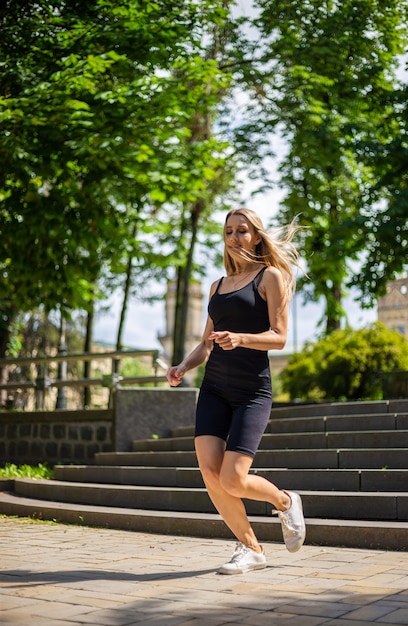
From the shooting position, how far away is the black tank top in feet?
18.1

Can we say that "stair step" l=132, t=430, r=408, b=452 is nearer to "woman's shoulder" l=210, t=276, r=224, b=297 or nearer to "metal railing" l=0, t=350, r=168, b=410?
"metal railing" l=0, t=350, r=168, b=410

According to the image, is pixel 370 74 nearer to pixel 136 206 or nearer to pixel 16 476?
pixel 136 206

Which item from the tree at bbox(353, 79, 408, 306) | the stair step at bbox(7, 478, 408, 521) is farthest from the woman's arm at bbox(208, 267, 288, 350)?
the tree at bbox(353, 79, 408, 306)

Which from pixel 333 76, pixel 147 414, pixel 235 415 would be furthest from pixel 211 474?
pixel 333 76

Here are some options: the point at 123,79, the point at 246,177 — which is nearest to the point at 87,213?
the point at 123,79

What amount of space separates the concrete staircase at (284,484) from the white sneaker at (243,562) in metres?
1.32

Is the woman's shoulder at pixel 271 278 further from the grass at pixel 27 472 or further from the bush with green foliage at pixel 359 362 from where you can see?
the bush with green foliage at pixel 359 362

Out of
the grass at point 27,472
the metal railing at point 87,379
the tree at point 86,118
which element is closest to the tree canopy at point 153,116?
the tree at point 86,118

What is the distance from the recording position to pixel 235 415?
5.49m

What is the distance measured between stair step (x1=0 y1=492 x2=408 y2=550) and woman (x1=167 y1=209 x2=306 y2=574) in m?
1.16

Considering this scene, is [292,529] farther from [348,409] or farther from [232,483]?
[348,409]

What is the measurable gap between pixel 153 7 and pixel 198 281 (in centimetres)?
1277

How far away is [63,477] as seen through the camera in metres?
10.7

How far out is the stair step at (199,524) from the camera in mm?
6598
